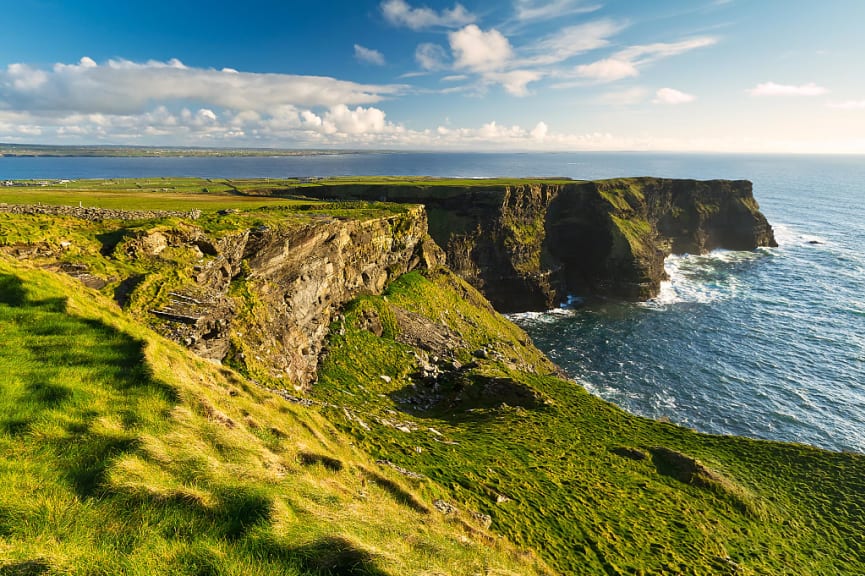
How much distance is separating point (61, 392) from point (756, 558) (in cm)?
2948

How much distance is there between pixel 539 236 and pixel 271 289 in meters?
70.5

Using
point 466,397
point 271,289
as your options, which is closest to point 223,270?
point 271,289

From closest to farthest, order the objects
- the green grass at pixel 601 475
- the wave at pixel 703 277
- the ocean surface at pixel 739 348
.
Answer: the green grass at pixel 601 475, the ocean surface at pixel 739 348, the wave at pixel 703 277

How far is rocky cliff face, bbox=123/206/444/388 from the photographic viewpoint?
22.1 m

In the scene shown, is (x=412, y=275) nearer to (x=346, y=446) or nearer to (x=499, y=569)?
(x=346, y=446)

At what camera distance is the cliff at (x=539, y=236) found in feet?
267

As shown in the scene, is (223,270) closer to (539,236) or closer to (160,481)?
(160,481)

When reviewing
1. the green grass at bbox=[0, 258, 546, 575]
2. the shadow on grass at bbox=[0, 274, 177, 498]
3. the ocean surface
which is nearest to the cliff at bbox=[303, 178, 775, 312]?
the ocean surface

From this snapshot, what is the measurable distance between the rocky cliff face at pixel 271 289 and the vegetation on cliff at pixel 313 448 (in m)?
0.22

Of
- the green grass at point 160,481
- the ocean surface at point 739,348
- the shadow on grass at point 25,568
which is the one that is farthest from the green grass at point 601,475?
the ocean surface at point 739,348

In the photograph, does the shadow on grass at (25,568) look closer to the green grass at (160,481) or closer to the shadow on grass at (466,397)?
the green grass at (160,481)

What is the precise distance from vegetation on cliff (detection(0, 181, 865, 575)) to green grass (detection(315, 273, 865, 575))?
152 mm

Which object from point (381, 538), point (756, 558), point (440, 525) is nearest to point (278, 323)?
point (440, 525)

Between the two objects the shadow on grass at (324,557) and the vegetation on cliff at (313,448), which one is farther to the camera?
the vegetation on cliff at (313,448)
